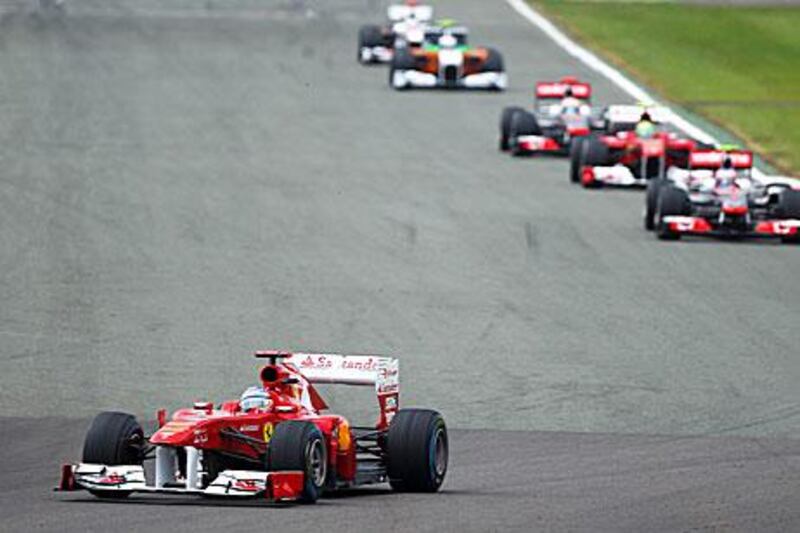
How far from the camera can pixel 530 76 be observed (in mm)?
44844

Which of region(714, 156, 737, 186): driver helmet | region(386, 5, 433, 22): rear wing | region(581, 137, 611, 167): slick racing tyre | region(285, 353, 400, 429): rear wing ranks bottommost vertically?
region(386, 5, 433, 22): rear wing

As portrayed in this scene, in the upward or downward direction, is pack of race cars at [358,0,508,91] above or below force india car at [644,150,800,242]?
below

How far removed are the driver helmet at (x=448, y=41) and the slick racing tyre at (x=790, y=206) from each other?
16.8 metres

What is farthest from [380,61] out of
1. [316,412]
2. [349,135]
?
[316,412]

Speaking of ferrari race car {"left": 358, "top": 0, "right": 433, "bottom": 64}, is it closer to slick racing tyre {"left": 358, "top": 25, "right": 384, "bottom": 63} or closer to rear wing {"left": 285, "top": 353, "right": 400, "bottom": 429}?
slick racing tyre {"left": 358, "top": 25, "right": 384, "bottom": 63}

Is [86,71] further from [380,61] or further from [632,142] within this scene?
[632,142]

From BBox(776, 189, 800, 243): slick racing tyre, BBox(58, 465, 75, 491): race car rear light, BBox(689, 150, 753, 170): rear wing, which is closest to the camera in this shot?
BBox(58, 465, 75, 491): race car rear light

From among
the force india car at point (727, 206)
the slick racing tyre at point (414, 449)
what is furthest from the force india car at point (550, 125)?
the slick racing tyre at point (414, 449)

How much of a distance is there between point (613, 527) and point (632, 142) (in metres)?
19.4

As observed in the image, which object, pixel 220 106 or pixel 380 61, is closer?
pixel 220 106

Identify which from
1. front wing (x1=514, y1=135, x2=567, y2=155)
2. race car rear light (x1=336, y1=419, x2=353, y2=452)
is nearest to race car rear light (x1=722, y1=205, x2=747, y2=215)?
front wing (x1=514, y1=135, x2=567, y2=155)

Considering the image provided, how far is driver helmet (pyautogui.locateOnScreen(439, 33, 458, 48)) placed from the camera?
140ft

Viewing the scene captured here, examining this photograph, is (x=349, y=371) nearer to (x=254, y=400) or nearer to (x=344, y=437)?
(x=344, y=437)

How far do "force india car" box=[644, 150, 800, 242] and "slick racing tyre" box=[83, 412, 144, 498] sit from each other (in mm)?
14240
